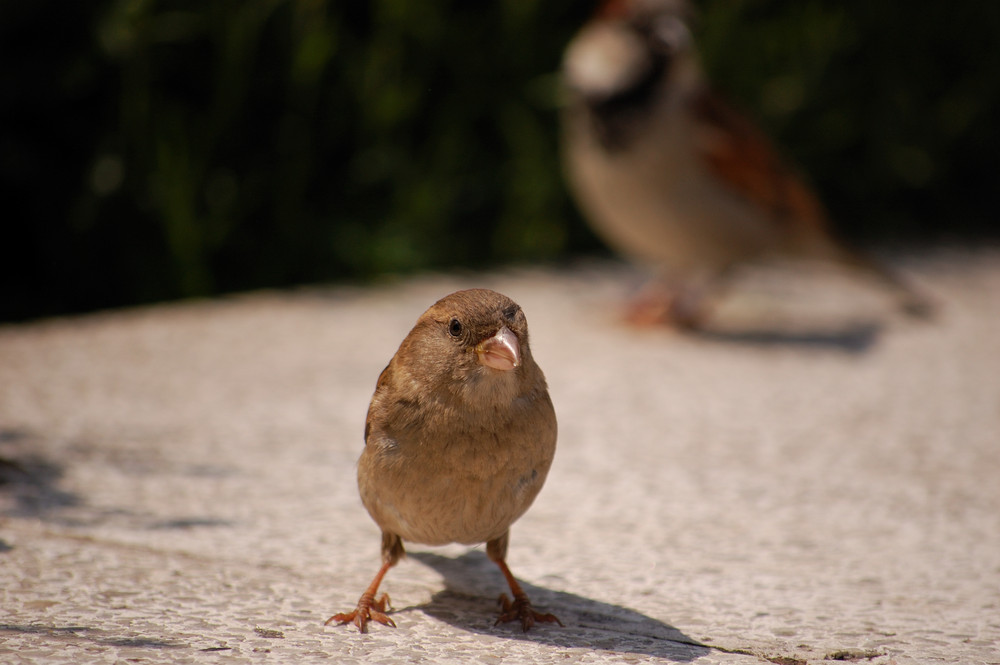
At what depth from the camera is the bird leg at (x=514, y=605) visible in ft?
7.65

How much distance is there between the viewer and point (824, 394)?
4344 mm

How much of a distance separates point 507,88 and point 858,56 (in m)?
2.60

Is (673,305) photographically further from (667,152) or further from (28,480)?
(28,480)

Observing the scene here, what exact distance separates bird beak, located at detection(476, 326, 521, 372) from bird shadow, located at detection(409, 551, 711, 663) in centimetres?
58

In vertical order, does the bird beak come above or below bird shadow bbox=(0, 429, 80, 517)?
above

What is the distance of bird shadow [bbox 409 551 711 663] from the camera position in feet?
7.32

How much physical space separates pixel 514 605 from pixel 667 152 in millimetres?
3025

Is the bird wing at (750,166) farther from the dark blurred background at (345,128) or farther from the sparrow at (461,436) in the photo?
the sparrow at (461,436)

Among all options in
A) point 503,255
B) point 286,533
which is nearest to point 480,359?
point 286,533

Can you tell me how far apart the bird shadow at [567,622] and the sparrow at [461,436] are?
69 millimetres

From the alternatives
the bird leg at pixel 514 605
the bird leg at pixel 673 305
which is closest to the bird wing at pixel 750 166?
the bird leg at pixel 673 305

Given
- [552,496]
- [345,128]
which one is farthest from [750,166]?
[552,496]

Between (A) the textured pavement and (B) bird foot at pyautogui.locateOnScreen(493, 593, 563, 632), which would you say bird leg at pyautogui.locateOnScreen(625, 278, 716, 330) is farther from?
(B) bird foot at pyautogui.locateOnScreen(493, 593, 563, 632)

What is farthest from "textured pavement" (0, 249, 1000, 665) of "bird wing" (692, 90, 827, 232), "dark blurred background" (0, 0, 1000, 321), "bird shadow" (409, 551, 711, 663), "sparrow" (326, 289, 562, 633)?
"bird wing" (692, 90, 827, 232)
